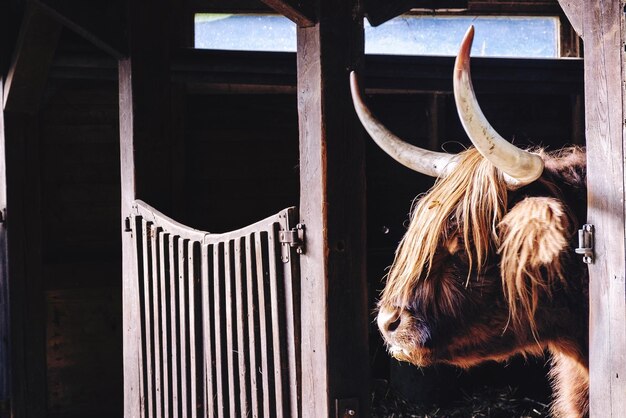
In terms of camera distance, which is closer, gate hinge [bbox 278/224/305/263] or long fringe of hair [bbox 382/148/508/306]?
long fringe of hair [bbox 382/148/508/306]

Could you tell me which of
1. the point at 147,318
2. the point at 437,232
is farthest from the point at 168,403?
the point at 437,232

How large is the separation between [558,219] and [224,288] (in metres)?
1.22

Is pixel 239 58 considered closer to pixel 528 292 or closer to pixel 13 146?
pixel 13 146

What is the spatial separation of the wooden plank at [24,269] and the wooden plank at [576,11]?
3.66 meters

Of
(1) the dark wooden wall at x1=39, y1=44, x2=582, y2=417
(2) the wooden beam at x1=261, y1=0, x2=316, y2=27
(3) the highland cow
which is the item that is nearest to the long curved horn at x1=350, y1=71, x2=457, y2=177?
(3) the highland cow

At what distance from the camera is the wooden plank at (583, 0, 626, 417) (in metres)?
1.42

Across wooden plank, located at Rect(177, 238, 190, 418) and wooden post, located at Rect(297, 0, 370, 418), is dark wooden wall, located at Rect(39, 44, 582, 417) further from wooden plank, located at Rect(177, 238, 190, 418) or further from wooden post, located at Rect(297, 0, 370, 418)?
wooden post, located at Rect(297, 0, 370, 418)

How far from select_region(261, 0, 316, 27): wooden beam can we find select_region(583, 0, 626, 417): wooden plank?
0.81 metres

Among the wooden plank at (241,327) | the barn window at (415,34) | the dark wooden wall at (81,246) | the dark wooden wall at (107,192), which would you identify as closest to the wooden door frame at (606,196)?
the wooden plank at (241,327)

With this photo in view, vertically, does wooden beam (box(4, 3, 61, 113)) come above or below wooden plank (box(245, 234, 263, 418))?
above

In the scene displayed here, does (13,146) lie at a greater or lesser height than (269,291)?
greater

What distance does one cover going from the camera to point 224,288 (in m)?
2.67

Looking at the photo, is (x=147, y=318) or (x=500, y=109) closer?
(x=147, y=318)

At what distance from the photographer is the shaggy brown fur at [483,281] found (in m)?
1.99
